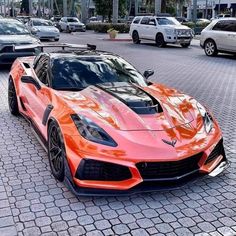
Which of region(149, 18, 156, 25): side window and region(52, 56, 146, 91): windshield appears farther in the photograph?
region(149, 18, 156, 25): side window

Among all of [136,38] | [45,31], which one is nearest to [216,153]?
[136,38]

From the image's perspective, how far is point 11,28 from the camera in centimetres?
1371

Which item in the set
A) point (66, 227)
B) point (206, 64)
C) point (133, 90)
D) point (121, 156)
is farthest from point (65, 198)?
point (206, 64)

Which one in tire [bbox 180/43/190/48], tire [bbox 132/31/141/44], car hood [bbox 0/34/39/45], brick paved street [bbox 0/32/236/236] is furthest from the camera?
tire [bbox 132/31/141/44]

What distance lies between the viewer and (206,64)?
14906 mm

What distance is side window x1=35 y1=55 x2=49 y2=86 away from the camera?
5457mm

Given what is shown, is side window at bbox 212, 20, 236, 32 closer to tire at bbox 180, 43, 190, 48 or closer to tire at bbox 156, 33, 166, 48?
tire at bbox 180, 43, 190, 48

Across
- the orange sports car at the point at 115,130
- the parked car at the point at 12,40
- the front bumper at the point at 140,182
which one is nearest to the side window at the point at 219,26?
the parked car at the point at 12,40

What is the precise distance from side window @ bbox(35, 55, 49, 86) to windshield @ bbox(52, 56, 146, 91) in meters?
0.15

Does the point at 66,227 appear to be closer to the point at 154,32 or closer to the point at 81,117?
the point at 81,117

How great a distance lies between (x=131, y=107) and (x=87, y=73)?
120 centimetres

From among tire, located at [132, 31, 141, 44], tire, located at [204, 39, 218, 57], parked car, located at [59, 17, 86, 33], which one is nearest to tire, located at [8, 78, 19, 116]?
tire, located at [204, 39, 218, 57]

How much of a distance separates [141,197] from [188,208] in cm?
52

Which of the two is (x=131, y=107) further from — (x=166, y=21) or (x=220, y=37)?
(x=166, y=21)
